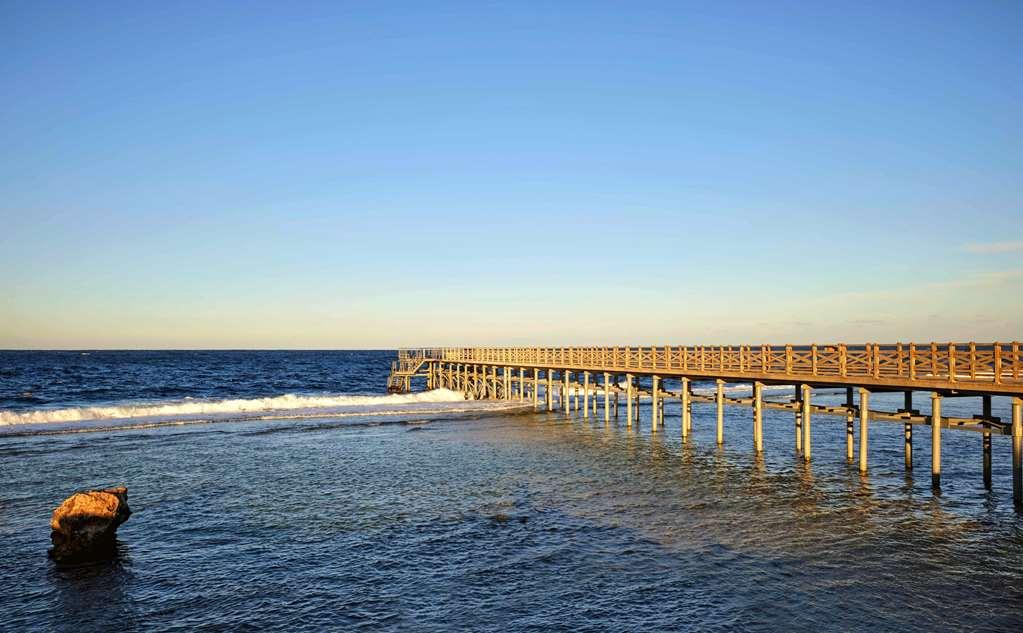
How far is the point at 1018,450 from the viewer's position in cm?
1852

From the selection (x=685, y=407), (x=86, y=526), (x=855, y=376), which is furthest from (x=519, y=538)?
(x=685, y=407)

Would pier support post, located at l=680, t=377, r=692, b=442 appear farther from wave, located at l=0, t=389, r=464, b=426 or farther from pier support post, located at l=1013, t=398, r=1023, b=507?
wave, located at l=0, t=389, r=464, b=426

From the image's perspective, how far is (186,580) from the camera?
45.9 feet

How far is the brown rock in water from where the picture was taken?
15.5m

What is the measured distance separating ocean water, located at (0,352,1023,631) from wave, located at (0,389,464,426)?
12.7 m

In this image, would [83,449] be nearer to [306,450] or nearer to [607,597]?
[306,450]

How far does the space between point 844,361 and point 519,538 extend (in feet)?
47.8

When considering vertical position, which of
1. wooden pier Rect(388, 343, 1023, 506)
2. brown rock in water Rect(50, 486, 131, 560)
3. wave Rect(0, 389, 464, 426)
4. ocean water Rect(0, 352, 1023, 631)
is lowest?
wave Rect(0, 389, 464, 426)

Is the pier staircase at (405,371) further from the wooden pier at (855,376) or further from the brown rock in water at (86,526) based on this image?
the brown rock in water at (86,526)

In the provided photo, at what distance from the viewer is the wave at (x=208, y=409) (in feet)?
145

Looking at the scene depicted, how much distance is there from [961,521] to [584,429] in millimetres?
21993

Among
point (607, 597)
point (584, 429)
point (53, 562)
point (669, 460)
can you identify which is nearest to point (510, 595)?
point (607, 597)

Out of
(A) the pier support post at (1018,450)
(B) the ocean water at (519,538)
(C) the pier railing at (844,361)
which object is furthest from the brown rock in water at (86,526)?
(A) the pier support post at (1018,450)

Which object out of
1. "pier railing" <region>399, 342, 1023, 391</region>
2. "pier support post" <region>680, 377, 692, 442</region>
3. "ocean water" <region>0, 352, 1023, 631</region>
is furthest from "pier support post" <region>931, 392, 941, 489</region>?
"pier support post" <region>680, 377, 692, 442</region>
